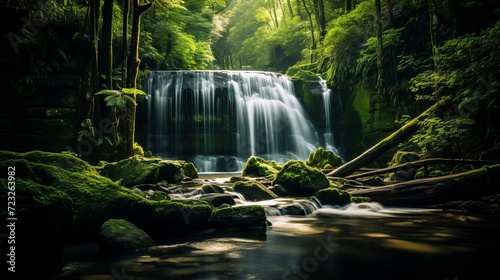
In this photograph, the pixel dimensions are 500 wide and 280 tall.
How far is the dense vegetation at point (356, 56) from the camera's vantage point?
9828 mm

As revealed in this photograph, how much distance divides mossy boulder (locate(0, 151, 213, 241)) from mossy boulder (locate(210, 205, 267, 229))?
31 centimetres

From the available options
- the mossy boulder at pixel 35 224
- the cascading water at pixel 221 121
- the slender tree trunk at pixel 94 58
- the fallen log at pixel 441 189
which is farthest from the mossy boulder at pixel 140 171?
the cascading water at pixel 221 121

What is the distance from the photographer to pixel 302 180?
9.45 metres

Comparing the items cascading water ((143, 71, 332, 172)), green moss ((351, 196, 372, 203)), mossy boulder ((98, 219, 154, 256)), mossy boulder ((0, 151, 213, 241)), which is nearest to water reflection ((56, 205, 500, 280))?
mossy boulder ((98, 219, 154, 256))

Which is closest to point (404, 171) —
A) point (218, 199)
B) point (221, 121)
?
point (218, 199)

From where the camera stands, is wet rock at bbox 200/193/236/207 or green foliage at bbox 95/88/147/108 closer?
wet rock at bbox 200/193/236/207

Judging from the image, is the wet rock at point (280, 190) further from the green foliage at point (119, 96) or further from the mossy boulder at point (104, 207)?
the green foliage at point (119, 96)

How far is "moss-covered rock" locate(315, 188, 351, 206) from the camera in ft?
27.4

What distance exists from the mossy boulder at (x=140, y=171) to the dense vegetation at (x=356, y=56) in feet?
8.68

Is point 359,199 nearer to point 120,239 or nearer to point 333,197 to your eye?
point 333,197

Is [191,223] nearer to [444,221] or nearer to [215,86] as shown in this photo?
[444,221]

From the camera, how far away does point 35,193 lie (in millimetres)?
3680

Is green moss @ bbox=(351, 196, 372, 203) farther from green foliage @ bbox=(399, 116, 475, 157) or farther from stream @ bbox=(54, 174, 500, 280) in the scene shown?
green foliage @ bbox=(399, 116, 475, 157)

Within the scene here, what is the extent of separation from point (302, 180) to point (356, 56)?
40.2 ft
